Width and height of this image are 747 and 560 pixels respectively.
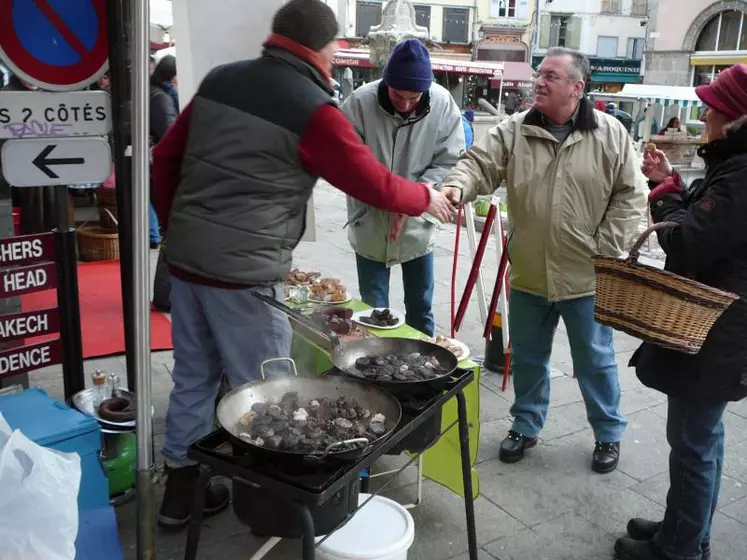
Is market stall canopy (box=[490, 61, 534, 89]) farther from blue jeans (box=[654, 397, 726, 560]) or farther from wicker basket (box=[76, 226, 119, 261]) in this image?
blue jeans (box=[654, 397, 726, 560])

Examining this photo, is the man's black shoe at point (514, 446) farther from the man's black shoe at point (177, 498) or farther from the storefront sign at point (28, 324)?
the storefront sign at point (28, 324)

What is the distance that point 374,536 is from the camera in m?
2.47

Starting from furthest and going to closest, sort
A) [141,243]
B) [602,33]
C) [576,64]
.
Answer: [602,33], [576,64], [141,243]

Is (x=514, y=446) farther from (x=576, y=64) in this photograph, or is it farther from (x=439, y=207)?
(x=576, y=64)

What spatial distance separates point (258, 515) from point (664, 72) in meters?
38.9

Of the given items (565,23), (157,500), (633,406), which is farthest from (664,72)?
(157,500)

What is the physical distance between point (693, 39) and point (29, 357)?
37559 mm

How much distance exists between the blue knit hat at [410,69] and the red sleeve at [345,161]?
4.93 feet

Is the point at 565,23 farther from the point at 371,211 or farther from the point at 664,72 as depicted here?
the point at 371,211

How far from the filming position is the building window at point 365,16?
42.7 metres

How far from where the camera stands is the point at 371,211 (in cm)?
420

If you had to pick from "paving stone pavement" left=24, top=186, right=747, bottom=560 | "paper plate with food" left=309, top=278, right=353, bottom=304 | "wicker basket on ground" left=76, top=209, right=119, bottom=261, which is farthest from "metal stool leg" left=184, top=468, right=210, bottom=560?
"wicker basket on ground" left=76, top=209, right=119, bottom=261

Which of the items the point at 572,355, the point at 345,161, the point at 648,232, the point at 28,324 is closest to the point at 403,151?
the point at 572,355

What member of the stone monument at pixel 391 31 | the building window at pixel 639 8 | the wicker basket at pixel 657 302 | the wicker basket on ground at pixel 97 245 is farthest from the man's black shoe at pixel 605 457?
the building window at pixel 639 8
